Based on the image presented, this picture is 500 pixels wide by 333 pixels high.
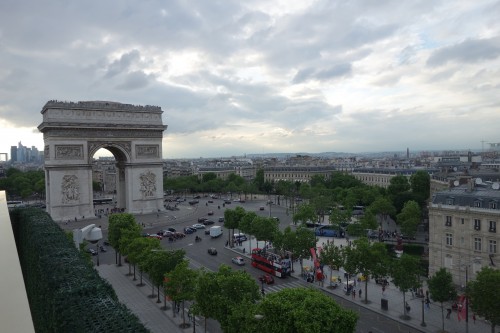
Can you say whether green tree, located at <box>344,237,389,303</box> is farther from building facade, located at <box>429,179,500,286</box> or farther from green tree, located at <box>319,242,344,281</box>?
building facade, located at <box>429,179,500,286</box>

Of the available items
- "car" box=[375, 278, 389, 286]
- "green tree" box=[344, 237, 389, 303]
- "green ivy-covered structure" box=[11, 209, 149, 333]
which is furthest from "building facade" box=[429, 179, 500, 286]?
"green ivy-covered structure" box=[11, 209, 149, 333]

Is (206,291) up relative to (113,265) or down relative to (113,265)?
up

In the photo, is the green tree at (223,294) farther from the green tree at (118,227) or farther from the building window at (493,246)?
the green tree at (118,227)

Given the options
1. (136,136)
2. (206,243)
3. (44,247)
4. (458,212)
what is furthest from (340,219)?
(44,247)

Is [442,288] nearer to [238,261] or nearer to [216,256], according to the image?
[238,261]

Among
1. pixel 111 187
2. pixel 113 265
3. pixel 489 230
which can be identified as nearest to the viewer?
pixel 489 230

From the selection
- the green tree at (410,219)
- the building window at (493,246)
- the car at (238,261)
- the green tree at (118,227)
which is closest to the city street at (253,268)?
the car at (238,261)

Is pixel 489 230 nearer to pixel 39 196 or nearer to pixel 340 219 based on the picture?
pixel 340 219
